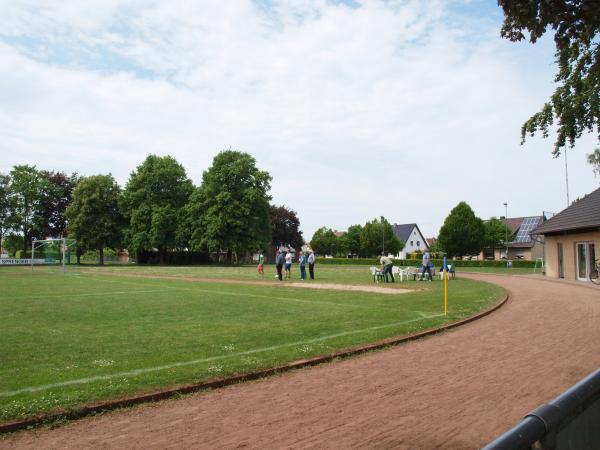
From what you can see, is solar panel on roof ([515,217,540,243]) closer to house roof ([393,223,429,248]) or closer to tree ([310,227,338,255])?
house roof ([393,223,429,248])

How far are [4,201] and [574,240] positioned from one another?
236 feet

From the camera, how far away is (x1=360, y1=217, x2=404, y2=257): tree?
89500mm

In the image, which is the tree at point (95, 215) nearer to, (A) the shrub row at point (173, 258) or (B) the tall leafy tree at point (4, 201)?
(A) the shrub row at point (173, 258)

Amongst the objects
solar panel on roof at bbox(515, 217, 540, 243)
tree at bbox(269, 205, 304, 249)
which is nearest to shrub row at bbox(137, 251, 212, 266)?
tree at bbox(269, 205, 304, 249)

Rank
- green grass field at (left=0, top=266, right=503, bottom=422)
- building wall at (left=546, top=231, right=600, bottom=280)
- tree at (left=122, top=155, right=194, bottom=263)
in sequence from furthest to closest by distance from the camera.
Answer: tree at (left=122, top=155, right=194, bottom=263) < building wall at (left=546, top=231, right=600, bottom=280) < green grass field at (left=0, top=266, right=503, bottom=422)

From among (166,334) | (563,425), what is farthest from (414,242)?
(563,425)

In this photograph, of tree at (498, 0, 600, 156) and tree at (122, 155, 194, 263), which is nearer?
tree at (498, 0, 600, 156)

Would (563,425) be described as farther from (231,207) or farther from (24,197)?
(24,197)

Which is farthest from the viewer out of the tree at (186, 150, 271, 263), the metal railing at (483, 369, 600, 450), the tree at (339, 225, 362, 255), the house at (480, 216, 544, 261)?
the tree at (339, 225, 362, 255)

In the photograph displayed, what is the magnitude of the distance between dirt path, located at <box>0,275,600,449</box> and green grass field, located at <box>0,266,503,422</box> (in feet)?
2.39

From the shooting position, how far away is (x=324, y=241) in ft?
342

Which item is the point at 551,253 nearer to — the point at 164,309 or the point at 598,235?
the point at 598,235

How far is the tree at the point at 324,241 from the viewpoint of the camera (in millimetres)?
104375

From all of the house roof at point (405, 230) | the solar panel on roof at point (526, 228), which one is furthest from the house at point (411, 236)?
the solar panel on roof at point (526, 228)
